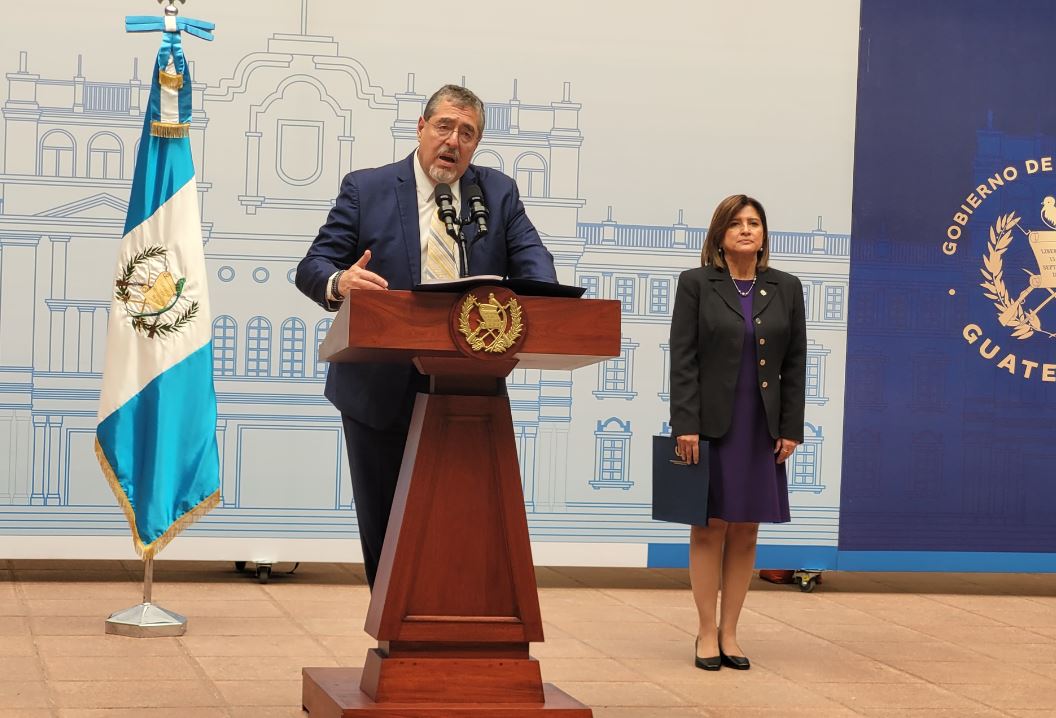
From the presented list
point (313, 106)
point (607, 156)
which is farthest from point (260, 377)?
point (607, 156)

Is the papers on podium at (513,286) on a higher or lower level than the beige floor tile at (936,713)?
higher

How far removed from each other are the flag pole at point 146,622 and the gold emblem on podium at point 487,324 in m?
2.23

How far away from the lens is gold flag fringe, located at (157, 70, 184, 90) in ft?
15.5

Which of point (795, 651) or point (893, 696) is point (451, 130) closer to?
point (893, 696)

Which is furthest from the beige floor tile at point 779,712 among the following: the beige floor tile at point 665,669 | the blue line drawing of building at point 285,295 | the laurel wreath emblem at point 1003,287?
the laurel wreath emblem at point 1003,287

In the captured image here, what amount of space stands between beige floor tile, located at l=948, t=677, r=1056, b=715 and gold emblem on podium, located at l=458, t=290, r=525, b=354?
1981mm

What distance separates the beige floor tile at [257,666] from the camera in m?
3.91

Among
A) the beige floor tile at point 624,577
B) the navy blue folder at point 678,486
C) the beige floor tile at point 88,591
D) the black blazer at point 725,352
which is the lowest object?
the beige floor tile at point 624,577

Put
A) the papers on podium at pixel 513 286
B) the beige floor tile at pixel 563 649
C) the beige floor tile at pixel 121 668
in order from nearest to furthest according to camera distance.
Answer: the papers on podium at pixel 513 286 → the beige floor tile at pixel 121 668 → the beige floor tile at pixel 563 649

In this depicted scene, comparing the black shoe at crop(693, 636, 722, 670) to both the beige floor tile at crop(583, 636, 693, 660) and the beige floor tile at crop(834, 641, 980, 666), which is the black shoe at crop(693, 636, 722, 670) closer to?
the beige floor tile at crop(583, 636, 693, 660)

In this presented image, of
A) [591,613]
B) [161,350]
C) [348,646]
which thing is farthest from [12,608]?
[591,613]

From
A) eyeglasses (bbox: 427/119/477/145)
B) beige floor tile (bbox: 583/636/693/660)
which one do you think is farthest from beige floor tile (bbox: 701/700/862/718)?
eyeglasses (bbox: 427/119/477/145)

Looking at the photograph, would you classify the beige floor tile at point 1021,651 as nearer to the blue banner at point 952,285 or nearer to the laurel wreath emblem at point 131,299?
the blue banner at point 952,285

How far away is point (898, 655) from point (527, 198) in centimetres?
234
